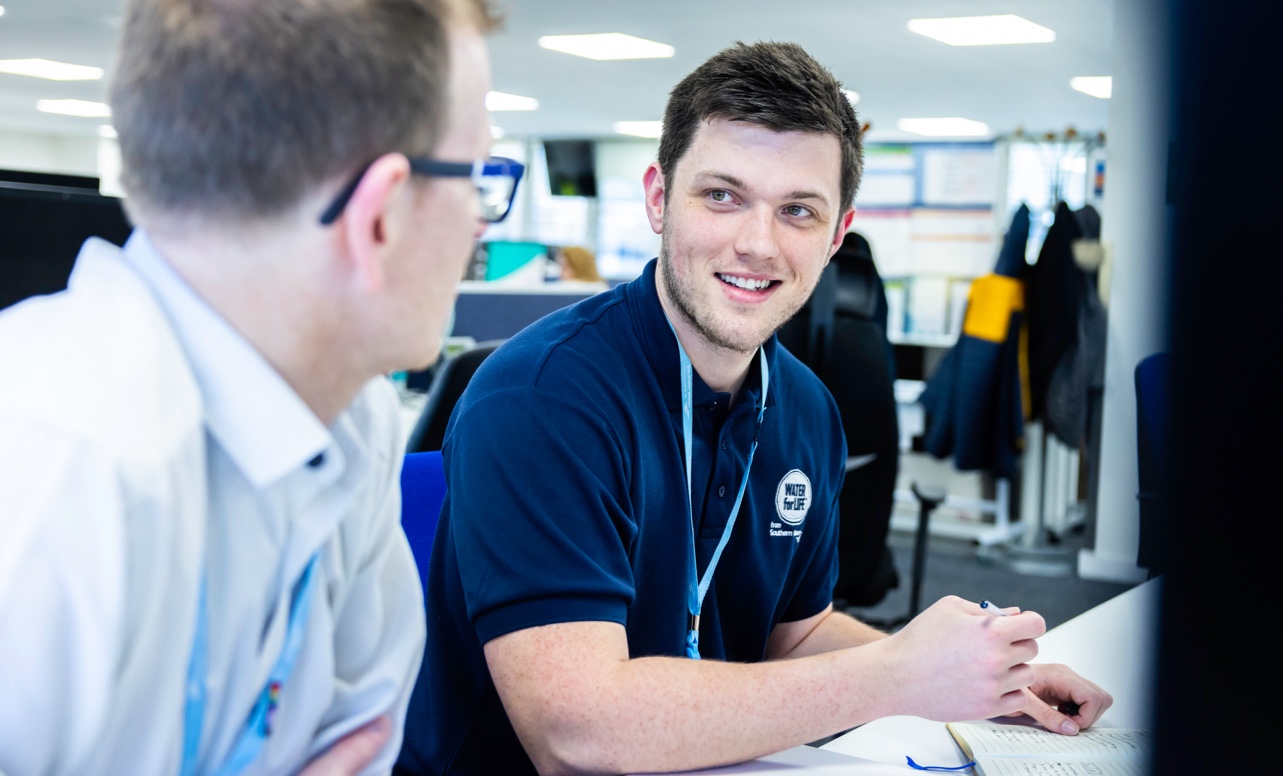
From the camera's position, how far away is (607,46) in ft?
21.9

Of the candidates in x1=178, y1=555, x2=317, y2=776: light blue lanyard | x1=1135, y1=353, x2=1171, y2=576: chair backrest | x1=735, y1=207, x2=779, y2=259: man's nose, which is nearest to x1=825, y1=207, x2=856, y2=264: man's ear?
x1=735, y1=207, x2=779, y2=259: man's nose

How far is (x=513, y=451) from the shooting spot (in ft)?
3.56

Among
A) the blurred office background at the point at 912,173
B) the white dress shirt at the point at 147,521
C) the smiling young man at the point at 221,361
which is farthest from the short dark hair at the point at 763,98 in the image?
the white dress shirt at the point at 147,521

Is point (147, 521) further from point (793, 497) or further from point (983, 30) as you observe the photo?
point (983, 30)

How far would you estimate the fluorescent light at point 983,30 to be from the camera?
219 inches

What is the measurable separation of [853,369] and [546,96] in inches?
249

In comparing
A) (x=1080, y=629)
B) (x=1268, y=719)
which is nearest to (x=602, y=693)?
(x=1268, y=719)

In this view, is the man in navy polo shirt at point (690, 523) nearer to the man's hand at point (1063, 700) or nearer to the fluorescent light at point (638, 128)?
the man's hand at point (1063, 700)

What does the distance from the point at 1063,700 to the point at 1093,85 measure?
664cm

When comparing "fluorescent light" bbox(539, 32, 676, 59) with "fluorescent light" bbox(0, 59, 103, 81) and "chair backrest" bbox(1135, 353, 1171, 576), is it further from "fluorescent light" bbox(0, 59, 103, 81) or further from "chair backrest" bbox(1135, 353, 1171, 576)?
"chair backrest" bbox(1135, 353, 1171, 576)

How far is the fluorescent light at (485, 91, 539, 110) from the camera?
8703mm

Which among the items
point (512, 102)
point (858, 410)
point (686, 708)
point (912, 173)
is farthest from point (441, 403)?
point (912, 173)

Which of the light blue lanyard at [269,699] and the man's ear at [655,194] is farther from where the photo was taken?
the man's ear at [655,194]

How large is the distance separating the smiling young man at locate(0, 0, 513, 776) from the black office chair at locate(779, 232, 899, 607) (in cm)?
209
